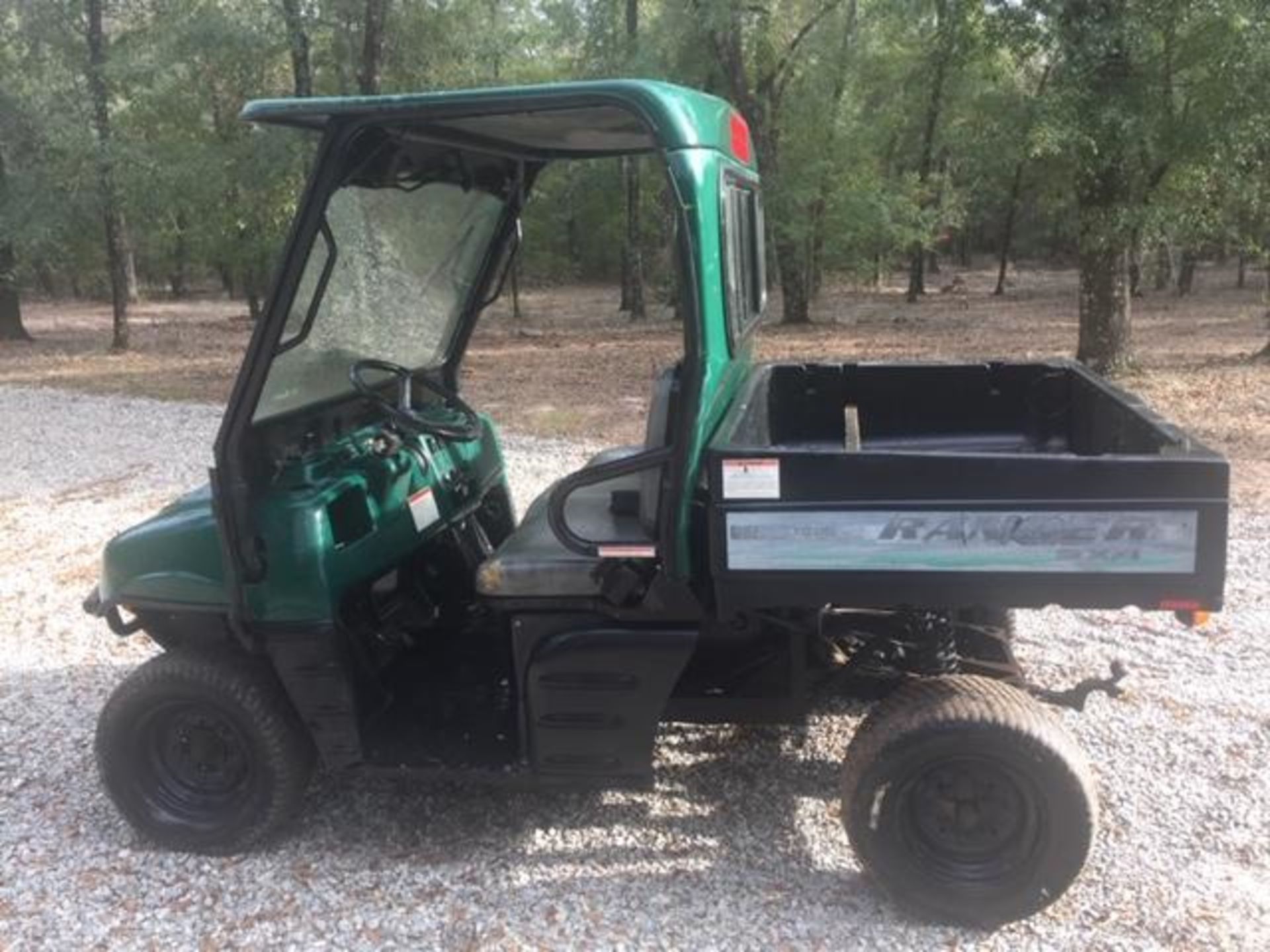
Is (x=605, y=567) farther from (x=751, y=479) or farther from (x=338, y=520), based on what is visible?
(x=338, y=520)

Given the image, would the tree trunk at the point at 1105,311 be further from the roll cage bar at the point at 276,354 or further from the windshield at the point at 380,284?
the roll cage bar at the point at 276,354

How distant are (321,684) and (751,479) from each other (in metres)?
1.41

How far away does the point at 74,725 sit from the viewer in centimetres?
429

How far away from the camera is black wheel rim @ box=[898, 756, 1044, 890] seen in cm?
287

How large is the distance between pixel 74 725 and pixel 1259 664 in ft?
15.7

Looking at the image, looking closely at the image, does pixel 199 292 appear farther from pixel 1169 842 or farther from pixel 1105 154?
pixel 1169 842

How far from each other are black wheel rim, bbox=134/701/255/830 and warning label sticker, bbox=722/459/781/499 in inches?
67.2

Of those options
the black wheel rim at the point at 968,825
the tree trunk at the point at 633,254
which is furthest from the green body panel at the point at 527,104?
the tree trunk at the point at 633,254

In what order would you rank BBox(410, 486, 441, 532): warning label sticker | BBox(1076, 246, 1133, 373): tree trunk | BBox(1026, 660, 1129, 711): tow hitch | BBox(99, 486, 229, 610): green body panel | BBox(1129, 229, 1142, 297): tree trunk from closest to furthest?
BBox(99, 486, 229, 610): green body panel, BBox(1026, 660, 1129, 711): tow hitch, BBox(410, 486, 441, 532): warning label sticker, BBox(1076, 246, 1133, 373): tree trunk, BBox(1129, 229, 1142, 297): tree trunk

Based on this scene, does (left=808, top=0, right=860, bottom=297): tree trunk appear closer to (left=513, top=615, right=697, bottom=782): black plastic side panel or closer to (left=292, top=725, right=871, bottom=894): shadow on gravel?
(left=292, top=725, right=871, bottom=894): shadow on gravel

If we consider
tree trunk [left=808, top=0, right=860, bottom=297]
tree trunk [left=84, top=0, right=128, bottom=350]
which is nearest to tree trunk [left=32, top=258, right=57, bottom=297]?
tree trunk [left=84, top=0, right=128, bottom=350]

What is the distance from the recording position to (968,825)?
2910 mm

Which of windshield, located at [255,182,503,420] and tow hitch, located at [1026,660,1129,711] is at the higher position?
windshield, located at [255,182,503,420]

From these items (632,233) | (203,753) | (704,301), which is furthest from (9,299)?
(704,301)
